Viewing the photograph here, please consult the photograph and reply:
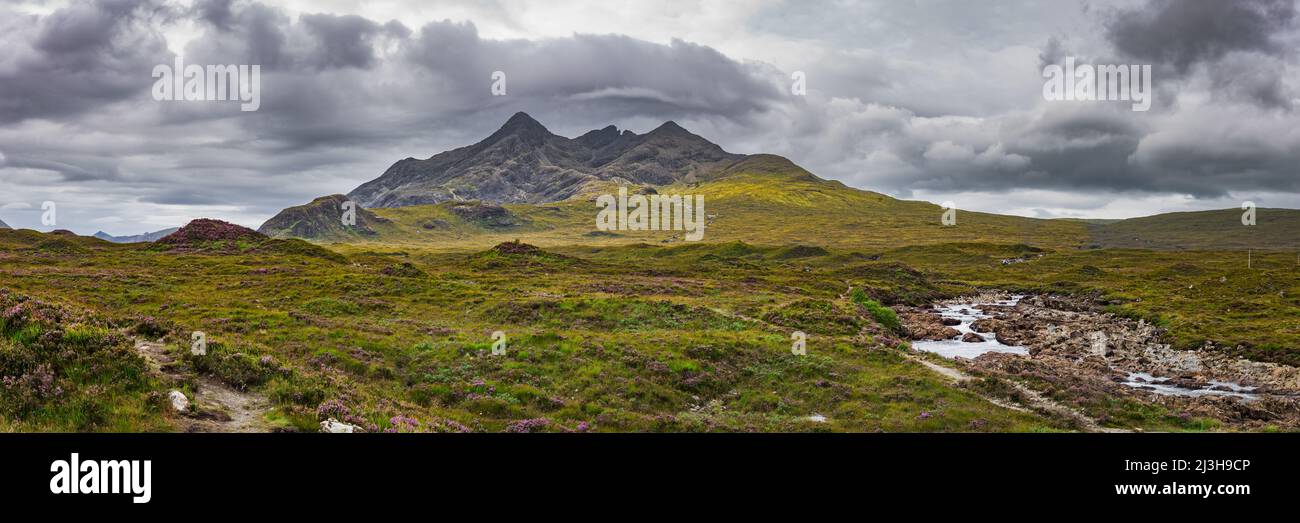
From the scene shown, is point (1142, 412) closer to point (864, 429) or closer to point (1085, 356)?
point (864, 429)

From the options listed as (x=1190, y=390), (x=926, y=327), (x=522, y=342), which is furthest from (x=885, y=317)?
(x=522, y=342)

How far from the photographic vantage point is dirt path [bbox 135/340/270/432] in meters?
14.4

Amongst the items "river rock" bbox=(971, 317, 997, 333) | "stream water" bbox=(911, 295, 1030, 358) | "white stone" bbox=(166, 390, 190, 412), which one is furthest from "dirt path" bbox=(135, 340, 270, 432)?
"river rock" bbox=(971, 317, 997, 333)

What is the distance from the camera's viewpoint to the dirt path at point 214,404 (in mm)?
14375

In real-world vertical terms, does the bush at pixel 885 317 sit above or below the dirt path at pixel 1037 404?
above

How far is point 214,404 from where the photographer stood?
15.8 m

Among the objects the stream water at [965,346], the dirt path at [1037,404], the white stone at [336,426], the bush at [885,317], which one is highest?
the white stone at [336,426]

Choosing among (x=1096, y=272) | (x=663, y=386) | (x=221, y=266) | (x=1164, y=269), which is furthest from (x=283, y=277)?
(x=1164, y=269)

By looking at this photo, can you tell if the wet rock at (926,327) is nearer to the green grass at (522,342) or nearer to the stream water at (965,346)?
the stream water at (965,346)

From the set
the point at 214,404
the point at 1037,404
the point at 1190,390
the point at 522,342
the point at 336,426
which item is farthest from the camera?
the point at 522,342

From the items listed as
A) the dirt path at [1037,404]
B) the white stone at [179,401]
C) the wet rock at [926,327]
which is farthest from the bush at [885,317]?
the white stone at [179,401]

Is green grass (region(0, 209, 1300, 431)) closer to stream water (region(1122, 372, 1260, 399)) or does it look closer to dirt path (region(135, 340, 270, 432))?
dirt path (region(135, 340, 270, 432))

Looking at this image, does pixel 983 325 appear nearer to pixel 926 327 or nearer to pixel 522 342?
pixel 926 327
